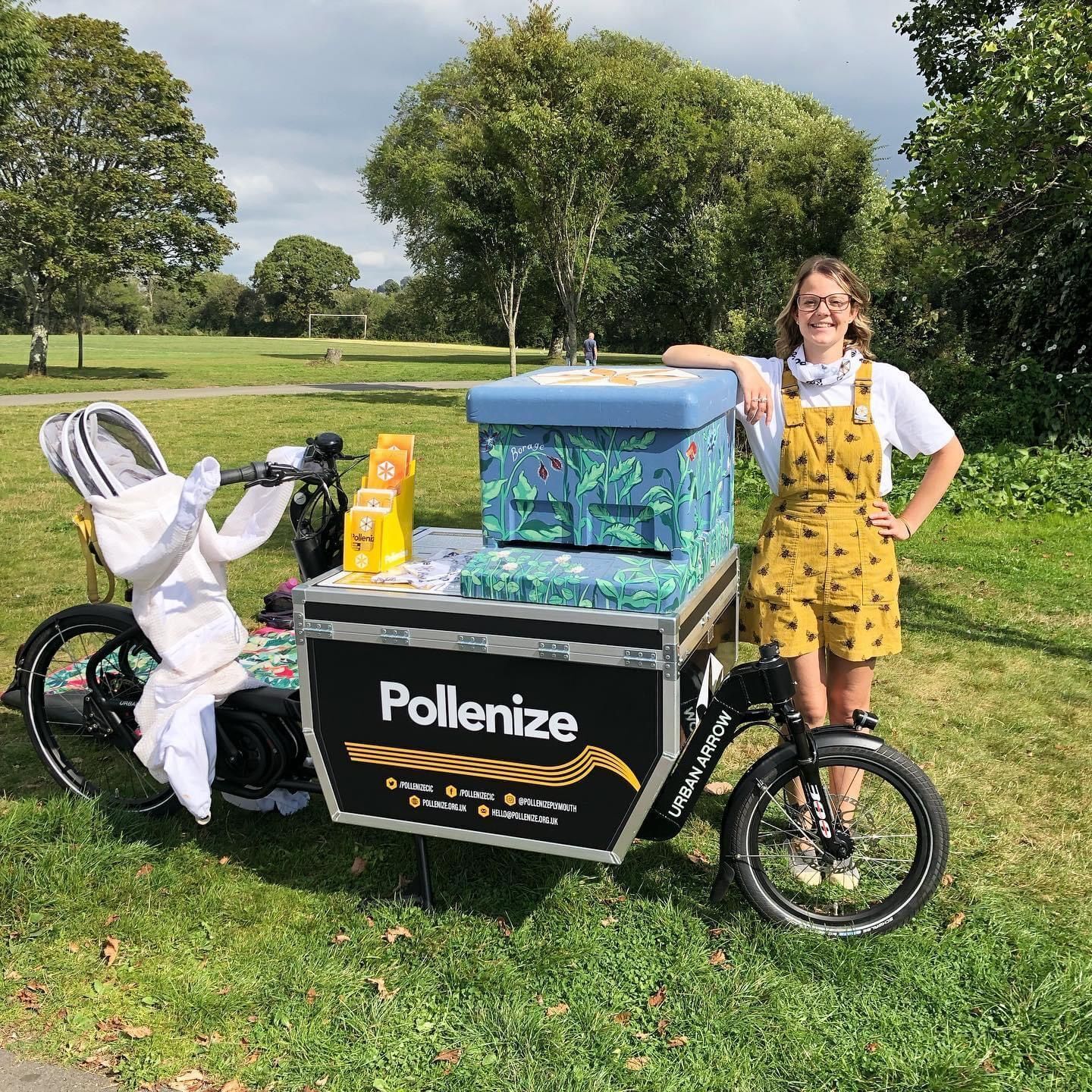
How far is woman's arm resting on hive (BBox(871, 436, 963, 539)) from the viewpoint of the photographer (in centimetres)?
278

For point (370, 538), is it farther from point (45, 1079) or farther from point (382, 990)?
point (45, 1079)

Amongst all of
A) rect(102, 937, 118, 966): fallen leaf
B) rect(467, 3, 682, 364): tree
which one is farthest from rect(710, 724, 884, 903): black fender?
rect(467, 3, 682, 364): tree

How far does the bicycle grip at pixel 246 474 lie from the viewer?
2.96 metres

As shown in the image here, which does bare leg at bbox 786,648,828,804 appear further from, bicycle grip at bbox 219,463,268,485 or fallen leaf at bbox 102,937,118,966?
fallen leaf at bbox 102,937,118,966

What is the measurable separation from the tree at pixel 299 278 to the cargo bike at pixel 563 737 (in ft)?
249

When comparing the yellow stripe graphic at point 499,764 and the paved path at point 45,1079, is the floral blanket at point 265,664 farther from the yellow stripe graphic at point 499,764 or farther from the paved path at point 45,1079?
the paved path at point 45,1079

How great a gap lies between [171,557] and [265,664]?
3.34 feet

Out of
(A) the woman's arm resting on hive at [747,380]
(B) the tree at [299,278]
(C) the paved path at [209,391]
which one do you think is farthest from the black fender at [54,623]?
(B) the tree at [299,278]

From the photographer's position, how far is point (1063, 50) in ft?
17.3

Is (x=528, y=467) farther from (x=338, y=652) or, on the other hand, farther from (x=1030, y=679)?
(x=1030, y=679)

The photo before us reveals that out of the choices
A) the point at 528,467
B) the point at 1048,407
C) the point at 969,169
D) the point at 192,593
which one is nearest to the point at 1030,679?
the point at 969,169

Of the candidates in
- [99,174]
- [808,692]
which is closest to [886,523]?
[808,692]

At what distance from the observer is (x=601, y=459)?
98.6 inches

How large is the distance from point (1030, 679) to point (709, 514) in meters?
3.45
